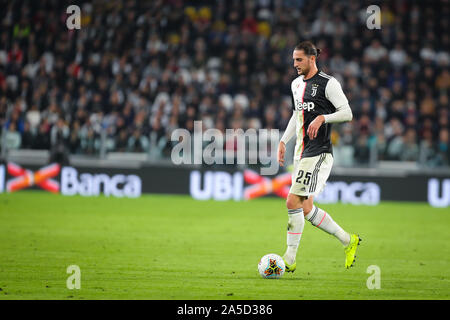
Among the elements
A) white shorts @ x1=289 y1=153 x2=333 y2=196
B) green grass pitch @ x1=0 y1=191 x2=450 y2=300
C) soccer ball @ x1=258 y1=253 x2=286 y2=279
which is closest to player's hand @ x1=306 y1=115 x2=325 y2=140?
white shorts @ x1=289 y1=153 x2=333 y2=196

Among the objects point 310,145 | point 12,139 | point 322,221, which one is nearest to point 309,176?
point 310,145

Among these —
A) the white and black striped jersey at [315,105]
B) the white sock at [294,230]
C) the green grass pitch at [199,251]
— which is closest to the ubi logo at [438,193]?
the green grass pitch at [199,251]

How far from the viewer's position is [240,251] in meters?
9.87

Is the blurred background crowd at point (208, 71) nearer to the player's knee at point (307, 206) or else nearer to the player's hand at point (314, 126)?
the player's knee at point (307, 206)

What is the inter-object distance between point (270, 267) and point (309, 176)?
41.3 inches

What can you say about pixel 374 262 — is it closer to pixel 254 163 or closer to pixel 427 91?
pixel 254 163

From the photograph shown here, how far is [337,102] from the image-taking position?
25.4ft

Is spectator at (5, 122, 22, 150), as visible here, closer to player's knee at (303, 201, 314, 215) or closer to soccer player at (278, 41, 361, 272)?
soccer player at (278, 41, 361, 272)

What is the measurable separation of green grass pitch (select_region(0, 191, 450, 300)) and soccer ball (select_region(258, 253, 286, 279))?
0.15 m

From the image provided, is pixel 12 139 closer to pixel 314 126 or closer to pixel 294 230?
pixel 294 230

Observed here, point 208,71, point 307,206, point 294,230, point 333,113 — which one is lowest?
point 294,230

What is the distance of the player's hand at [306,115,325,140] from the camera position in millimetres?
7469
